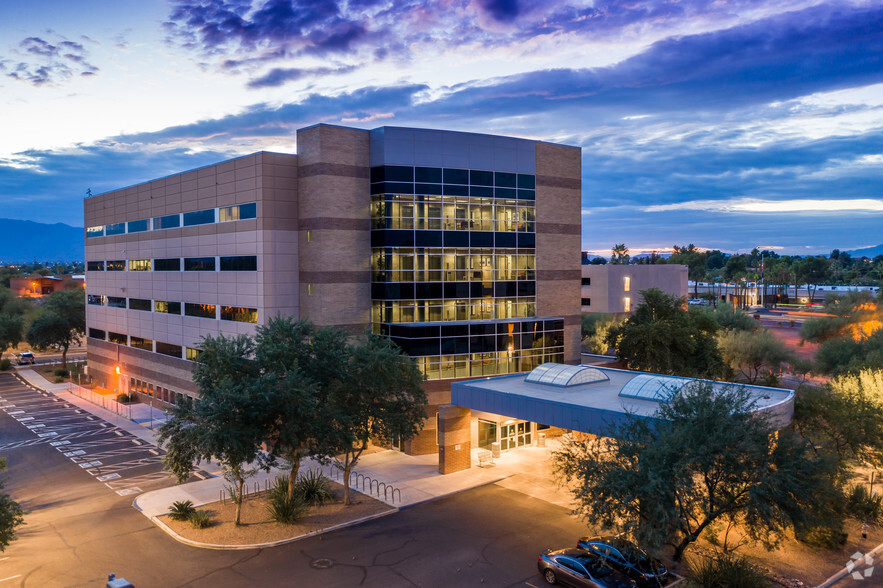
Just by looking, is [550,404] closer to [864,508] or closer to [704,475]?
[704,475]

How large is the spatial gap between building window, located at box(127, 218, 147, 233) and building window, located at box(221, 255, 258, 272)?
15.1m

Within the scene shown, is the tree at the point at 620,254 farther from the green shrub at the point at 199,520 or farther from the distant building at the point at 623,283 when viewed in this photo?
the green shrub at the point at 199,520

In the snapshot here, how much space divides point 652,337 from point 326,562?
2999 cm

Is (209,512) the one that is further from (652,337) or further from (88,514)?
(652,337)

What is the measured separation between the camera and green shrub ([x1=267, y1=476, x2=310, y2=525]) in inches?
983

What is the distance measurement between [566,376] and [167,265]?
34024 mm

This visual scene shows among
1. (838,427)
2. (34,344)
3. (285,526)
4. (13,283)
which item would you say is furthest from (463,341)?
(13,283)

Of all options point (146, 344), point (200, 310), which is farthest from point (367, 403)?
point (146, 344)

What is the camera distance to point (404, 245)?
128ft

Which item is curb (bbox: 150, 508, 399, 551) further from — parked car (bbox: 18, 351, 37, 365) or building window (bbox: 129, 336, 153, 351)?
parked car (bbox: 18, 351, 37, 365)

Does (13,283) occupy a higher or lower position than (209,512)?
higher

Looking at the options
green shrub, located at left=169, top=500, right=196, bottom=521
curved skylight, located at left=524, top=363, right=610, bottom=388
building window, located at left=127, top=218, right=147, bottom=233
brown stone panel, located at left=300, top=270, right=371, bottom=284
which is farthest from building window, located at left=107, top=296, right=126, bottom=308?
curved skylight, located at left=524, top=363, right=610, bottom=388

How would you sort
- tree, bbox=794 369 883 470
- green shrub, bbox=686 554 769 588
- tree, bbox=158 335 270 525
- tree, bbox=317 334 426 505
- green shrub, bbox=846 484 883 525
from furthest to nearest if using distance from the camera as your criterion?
tree, bbox=794 369 883 470
green shrub, bbox=846 484 883 525
tree, bbox=317 334 426 505
tree, bbox=158 335 270 525
green shrub, bbox=686 554 769 588

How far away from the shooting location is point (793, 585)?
771 inches
